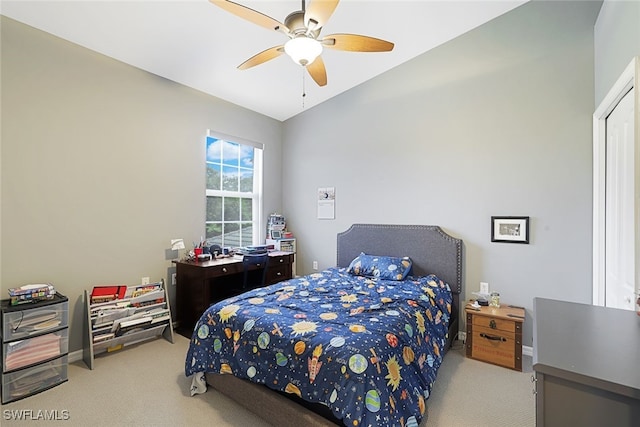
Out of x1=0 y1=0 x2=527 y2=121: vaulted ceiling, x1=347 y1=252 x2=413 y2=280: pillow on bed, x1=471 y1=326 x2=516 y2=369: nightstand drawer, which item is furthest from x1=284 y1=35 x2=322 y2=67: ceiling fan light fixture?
x1=471 y1=326 x2=516 y2=369: nightstand drawer

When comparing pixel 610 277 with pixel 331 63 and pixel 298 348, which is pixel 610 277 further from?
pixel 331 63

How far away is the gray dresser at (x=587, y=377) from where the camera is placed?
745 mm

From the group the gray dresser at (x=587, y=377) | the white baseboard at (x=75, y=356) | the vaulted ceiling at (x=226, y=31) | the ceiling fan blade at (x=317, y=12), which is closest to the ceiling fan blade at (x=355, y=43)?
the ceiling fan blade at (x=317, y=12)

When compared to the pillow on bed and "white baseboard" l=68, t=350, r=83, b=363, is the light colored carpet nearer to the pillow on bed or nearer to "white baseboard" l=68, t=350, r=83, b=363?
"white baseboard" l=68, t=350, r=83, b=363

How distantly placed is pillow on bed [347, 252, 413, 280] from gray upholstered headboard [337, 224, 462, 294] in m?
0.16

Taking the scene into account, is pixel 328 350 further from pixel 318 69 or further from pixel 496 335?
pixel 318 69

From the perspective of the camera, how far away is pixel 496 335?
2.65 meters

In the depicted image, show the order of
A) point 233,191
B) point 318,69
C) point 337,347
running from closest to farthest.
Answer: point 337,347
point 318,69
point 233,191

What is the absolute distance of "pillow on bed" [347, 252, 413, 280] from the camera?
314 centimetres

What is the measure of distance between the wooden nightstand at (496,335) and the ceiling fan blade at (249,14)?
2878 millimetres

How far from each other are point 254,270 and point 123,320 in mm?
1407

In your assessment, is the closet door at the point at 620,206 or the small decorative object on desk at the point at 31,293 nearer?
the closet door at the point at 620,206

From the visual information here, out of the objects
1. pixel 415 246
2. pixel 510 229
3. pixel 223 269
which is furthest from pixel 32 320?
pixel 510 229

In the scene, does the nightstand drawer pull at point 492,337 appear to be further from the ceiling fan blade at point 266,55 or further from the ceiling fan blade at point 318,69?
the ceiling fan blade at point 266,55
